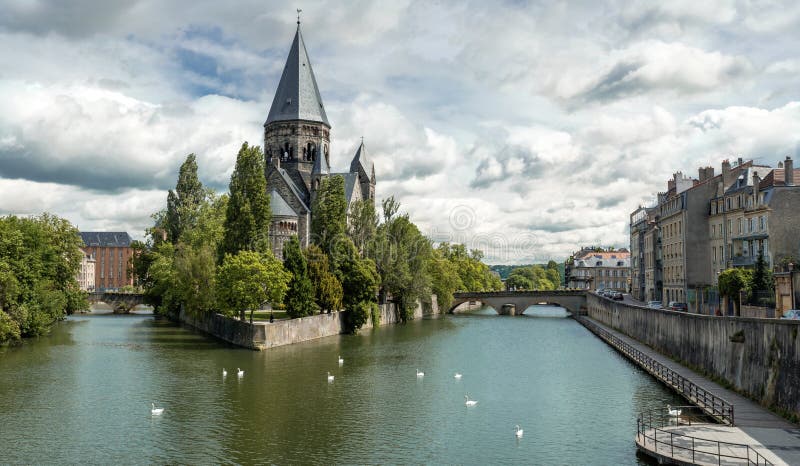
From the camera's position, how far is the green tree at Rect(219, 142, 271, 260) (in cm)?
6819

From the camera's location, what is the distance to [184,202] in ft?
330

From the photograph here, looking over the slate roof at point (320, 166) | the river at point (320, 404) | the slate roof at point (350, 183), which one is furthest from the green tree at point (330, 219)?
the slate roof at point (350, 183)

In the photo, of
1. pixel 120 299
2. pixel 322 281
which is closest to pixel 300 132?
pixel 120 299

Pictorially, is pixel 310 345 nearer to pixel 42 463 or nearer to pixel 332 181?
pixel 332 181

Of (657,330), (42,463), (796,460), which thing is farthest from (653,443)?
(657,330)

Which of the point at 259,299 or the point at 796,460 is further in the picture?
the point at 259,299

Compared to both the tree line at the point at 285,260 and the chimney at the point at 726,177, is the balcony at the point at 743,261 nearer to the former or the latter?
the chimney at the point at 726,177

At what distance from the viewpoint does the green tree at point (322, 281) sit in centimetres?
6650

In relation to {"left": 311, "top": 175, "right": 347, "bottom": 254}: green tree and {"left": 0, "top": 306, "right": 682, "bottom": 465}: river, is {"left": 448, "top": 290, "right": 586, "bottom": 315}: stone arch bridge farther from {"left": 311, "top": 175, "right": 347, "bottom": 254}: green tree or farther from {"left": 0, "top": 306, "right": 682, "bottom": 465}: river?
{"left": 0, "top": 306, "right": 682, "bottom": 465}: river

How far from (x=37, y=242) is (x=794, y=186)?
2662 inches

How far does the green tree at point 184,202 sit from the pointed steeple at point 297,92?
17816 mm

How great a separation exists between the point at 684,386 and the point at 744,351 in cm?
386

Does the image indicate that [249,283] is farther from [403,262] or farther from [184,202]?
[184,202]

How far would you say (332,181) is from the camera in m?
78.8
